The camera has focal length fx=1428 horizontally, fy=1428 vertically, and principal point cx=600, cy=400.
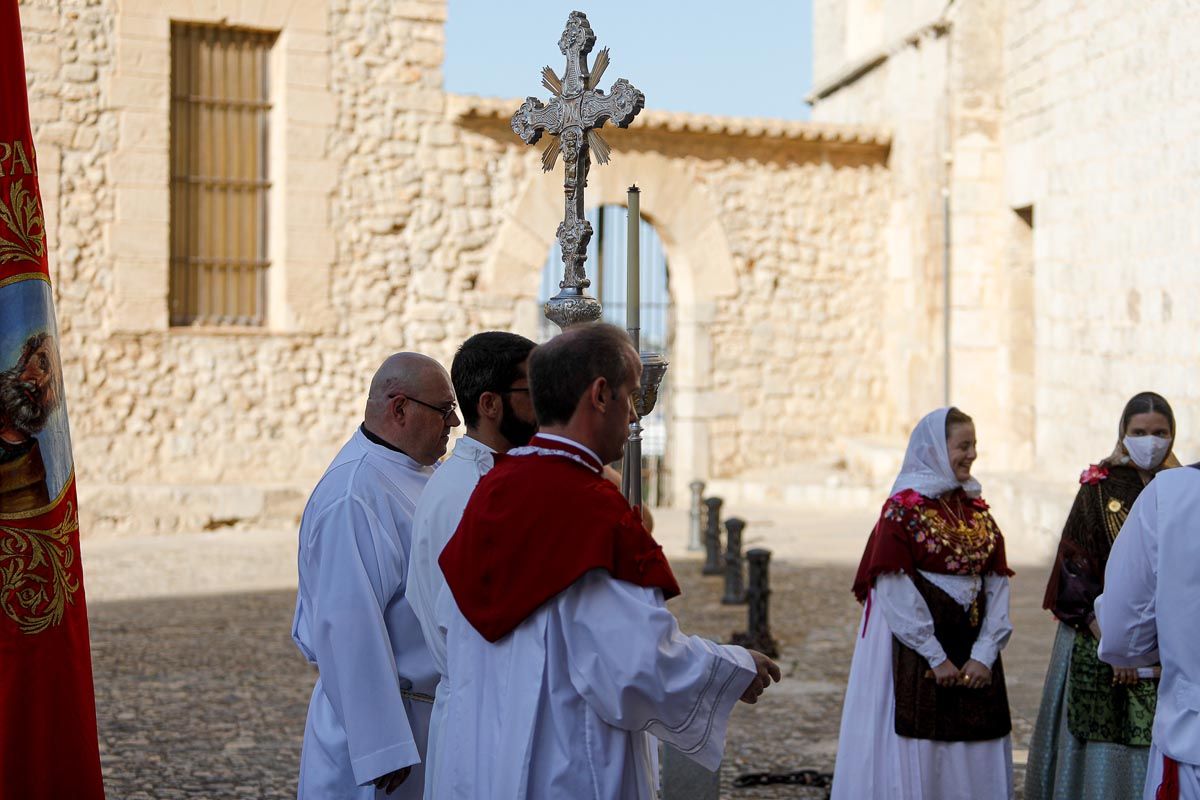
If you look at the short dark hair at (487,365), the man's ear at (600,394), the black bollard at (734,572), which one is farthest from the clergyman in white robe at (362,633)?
the black bollard at (734,572)

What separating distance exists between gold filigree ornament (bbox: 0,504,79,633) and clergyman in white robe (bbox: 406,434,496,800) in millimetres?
776

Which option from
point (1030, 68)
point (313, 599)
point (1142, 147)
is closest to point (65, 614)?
point (313, 599)

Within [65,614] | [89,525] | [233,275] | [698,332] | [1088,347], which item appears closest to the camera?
[65,614]

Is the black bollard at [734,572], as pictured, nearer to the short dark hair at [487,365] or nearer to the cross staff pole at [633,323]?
the cross staff pole at [633,323]

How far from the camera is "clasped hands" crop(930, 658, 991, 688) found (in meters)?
4.37

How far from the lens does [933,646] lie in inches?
173

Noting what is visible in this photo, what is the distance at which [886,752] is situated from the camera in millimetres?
4469

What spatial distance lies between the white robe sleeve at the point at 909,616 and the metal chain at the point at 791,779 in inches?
49.5

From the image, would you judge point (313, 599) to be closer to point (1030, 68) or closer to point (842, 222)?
point (1030, 68)

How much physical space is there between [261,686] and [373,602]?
13.3 ft

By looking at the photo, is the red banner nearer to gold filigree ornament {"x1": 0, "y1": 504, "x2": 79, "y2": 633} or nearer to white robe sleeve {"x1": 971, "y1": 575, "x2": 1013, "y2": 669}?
gold filigree ornament {"x1": 0, "y1": 504, "x2": 79, "y2": 633}

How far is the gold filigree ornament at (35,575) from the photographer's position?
3.19 metres

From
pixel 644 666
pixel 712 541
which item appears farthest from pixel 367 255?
pixel 644 666

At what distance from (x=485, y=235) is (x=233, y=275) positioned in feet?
8.04
